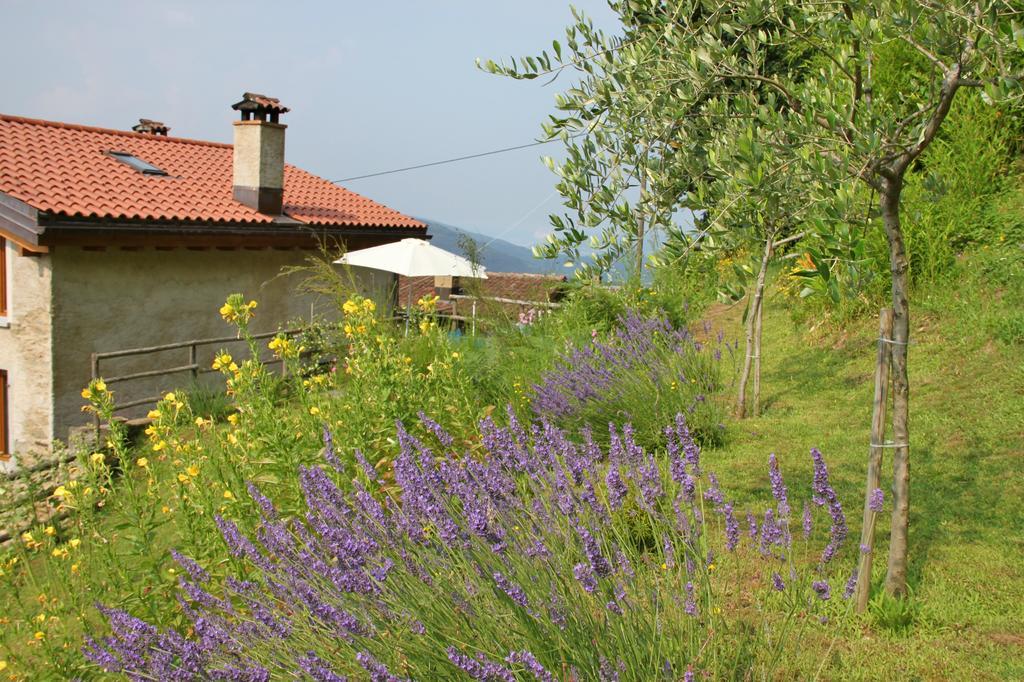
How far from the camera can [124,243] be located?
1435 cm

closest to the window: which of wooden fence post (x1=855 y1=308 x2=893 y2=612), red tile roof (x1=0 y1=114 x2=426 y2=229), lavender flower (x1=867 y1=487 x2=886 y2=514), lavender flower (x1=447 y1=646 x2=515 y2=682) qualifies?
red tile roof (x1=0 y1=114 x2=426 y2=229)

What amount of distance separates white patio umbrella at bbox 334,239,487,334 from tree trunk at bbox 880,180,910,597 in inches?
483

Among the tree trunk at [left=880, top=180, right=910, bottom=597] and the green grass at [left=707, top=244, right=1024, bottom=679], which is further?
the tree trunk at [left=880, top=180, right=910, bottom=597]

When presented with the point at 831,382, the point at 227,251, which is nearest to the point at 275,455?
the point at 831,382

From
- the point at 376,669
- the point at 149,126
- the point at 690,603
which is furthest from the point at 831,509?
the point at 149,126

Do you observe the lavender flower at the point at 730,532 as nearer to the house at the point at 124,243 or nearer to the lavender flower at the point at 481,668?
the lavender flower at the point at 481,668

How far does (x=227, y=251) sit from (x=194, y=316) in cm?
148

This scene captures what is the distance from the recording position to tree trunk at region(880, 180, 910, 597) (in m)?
4.06

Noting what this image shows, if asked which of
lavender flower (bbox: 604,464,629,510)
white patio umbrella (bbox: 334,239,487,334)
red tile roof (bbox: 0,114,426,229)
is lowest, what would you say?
lavender flower (bbox: 604,464,629,510)

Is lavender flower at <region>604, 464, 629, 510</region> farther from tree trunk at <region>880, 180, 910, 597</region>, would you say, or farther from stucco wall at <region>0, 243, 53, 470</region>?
stucco wall at <region>0, 243, 53, 470</region>

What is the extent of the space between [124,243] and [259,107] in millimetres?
4614

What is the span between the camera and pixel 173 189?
16.5 m

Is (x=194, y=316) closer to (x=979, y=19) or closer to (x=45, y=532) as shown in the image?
(x=45, y=532)

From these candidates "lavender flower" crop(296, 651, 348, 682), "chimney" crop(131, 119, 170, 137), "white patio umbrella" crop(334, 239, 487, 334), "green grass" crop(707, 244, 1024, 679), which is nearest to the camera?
"lavender flower" crop(296, 651, 348, 682)
